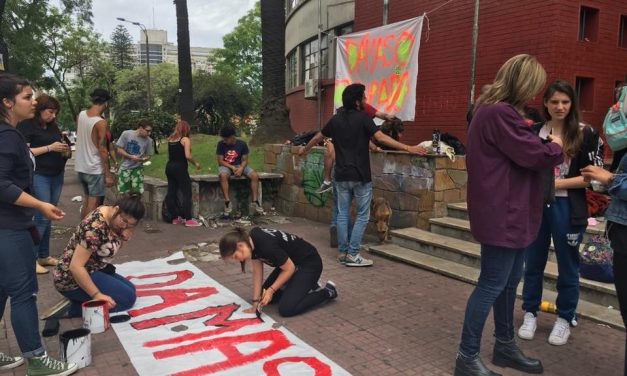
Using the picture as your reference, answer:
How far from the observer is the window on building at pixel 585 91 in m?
7.68

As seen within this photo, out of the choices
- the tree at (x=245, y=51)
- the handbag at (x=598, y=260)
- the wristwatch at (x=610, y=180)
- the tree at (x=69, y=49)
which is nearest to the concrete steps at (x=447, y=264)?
the handbag at (x=598, y=260)

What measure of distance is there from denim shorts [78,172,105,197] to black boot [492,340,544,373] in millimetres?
4963

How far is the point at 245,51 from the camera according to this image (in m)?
46.2

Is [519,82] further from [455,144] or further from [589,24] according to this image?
[589,24]

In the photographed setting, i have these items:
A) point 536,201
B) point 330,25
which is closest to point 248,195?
point 536,201

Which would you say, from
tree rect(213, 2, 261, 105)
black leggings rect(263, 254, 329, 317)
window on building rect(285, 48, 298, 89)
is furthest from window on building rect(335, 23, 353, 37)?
tree rect(213, 2, 261, 105)

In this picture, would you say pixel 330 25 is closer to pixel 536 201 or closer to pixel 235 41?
pixel 536 201

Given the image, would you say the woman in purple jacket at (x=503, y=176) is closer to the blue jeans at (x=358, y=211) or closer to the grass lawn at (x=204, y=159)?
the blue jeans at (x=358, y=211)

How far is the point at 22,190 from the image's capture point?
111 inches

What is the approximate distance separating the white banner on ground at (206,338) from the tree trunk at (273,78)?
6.98m

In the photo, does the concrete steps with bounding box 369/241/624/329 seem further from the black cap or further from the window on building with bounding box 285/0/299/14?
the window on building with bounding box 285/0/299/14

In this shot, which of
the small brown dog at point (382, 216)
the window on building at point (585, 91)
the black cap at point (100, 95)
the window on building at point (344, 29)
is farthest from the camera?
the window on building at point (344, 29)

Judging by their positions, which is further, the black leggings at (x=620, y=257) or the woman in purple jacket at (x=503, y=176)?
the woman in purple jacket at (x=503, y=176)

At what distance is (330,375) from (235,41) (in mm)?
45660
